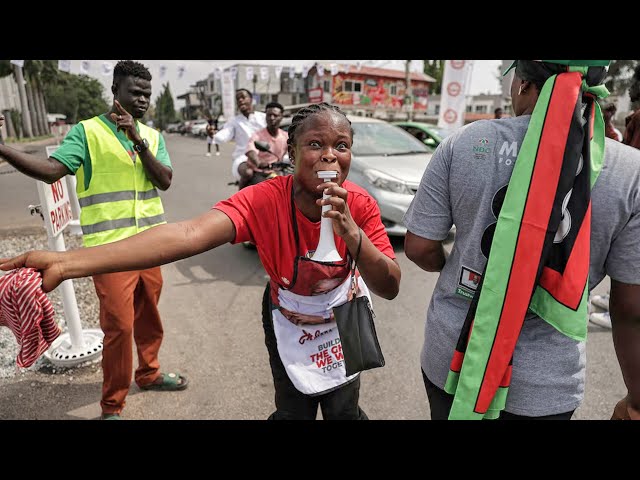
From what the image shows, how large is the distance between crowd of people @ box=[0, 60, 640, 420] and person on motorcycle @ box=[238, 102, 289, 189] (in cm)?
345

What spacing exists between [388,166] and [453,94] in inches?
313

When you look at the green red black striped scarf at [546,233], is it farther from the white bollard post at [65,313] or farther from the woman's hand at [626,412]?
the white bollard post at [65,313]

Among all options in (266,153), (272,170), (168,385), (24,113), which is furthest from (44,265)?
(24,113)

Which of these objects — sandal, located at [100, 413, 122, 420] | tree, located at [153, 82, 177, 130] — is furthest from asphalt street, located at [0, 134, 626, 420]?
tree, located at [153, 82, 177, 130]

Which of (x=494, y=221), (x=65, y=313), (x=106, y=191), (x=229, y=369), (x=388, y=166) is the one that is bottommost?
(x=229, y=369)

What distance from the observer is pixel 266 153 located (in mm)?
5137

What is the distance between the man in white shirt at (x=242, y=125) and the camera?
Answer: 546cm

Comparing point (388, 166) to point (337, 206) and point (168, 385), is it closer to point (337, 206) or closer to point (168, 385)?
point (168, 385)

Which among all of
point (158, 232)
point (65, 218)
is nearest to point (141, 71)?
point (65, 218)

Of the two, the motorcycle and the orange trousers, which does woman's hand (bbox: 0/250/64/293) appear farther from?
the motorcycle

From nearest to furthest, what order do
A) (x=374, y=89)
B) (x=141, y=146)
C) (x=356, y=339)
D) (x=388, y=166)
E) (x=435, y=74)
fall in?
1. (x=356, y=339)
2. (x=141, y=146)
3. (x=388, y=166)
4. (x=374, y=89)
5. (x=435, y=74)

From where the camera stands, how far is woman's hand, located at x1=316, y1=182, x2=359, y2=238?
1253 mm

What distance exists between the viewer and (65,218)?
10.4 ft

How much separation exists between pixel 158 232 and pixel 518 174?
1.07 meters
